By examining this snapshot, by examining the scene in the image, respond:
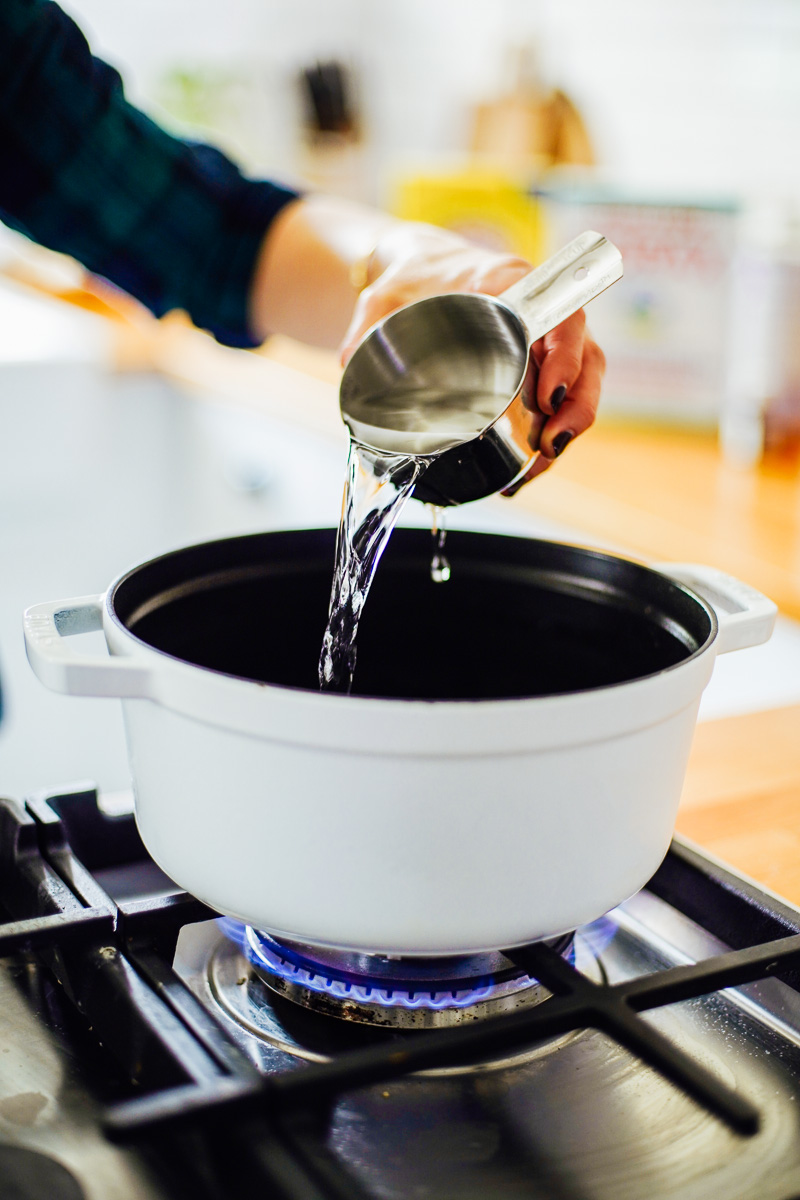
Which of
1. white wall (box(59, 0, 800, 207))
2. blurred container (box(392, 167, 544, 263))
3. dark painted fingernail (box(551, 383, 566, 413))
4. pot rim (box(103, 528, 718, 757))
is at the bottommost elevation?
pot rim (box(103, 528, 718, 757))

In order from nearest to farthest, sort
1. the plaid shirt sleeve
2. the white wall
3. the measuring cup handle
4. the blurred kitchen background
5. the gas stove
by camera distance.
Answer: the gas stove, the measuring cup handle, the plaid shirt sleeve, the blurred kitchen background, the white wall

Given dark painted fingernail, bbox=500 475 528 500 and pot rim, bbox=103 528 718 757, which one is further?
dark painted fingernail, bbox=500 475 528 500

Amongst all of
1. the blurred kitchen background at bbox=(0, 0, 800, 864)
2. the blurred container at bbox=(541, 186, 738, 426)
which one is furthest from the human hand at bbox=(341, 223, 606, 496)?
the blurred container at bbox=(541, 186, 738, 426)

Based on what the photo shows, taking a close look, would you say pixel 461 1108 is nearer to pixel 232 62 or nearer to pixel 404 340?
pixel 404 340

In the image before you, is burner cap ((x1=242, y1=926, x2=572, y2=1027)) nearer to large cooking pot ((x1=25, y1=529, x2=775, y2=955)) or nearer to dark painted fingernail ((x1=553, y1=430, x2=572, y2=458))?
large cooking pot ((x1=25, y1=529, x2=775, y2=955))

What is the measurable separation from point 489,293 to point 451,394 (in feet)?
0.28

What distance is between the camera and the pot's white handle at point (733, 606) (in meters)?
0.48

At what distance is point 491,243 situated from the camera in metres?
1.60

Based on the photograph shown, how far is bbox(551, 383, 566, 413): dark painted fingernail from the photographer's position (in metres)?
0.52

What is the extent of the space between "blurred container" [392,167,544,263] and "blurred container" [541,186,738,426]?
129 millimetres

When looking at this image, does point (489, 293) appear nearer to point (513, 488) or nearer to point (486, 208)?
point (513, 488)

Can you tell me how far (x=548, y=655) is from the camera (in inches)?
22.2

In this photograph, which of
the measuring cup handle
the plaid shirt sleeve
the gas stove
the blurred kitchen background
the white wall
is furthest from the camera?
the white wall

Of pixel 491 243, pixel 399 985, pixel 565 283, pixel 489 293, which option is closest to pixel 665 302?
pixel 491 243
